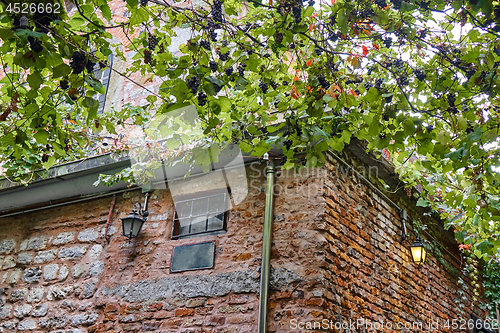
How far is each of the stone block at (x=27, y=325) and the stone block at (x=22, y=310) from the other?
77 millimetres

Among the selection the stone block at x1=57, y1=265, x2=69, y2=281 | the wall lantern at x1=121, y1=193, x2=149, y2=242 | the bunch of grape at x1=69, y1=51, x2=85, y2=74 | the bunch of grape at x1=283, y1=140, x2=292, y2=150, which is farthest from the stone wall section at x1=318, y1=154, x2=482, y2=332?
the stone block at x1=57, y1=265, x2=69, y2=281

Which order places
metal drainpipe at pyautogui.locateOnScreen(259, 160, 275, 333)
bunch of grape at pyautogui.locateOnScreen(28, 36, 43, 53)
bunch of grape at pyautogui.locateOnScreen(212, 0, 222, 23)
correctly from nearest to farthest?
bunch of grape at pyautogui.locateOnScreen(28, 36, 43, 53), bunch of grape at pyautogui.locateOnScreen(212, 0, 222, 23), metal drainpipe at pyautogui.locateOnScreen(259, 160, 275, 333)

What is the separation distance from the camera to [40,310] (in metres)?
4.27

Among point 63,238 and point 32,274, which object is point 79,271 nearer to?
point 63,238

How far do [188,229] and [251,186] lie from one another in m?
0.82

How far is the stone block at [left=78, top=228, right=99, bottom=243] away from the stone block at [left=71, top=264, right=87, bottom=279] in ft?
0.93

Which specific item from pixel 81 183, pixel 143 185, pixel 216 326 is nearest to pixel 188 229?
pixel 143 185

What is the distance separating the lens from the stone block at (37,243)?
4695mm

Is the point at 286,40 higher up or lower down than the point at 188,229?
higher up

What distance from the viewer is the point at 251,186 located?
3924mm

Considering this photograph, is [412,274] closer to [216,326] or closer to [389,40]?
[216,326]

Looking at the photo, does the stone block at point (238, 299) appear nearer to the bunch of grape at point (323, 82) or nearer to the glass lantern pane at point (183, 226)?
the glass lantern pane at point (183, 226)

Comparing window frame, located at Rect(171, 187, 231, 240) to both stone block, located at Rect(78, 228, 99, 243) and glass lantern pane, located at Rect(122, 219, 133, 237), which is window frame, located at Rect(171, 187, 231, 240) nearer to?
glass lantern pane, located at Rect(122, 219, 133, 237)

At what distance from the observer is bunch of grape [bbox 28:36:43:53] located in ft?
6.00
